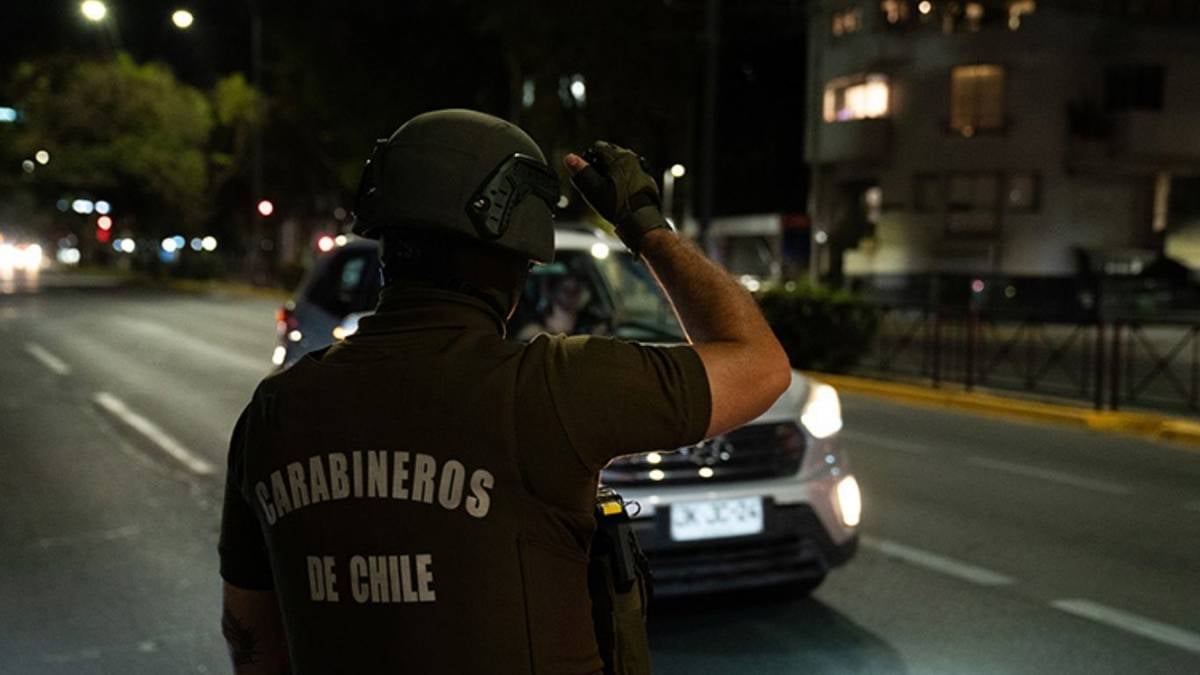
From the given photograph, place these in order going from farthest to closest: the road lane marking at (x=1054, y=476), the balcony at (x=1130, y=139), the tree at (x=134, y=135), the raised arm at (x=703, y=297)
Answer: the tree at (x=134, y=135) < the balcony at (x=1130, y=139) < the road lane marking at (x=1054, y=476) < the raised arm at (x=703, y=297)

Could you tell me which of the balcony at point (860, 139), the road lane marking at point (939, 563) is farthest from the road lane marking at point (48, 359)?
the balcony at point (860, 139)

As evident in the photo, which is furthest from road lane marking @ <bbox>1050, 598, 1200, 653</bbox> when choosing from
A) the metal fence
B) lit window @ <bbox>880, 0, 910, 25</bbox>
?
lit window @ <bbox>880, 0, 910, 25</bbox>

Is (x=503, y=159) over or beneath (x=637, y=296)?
over

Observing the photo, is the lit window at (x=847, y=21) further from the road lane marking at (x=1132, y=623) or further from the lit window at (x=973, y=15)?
the road lane marking at (x=1132, y=623)

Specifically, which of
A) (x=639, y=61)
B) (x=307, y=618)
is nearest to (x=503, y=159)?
(x=307, y=618)

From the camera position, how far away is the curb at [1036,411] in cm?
1175

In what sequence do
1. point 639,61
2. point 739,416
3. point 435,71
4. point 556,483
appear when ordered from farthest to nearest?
point 435,71, point 639,61, point 739,416, point 556,483

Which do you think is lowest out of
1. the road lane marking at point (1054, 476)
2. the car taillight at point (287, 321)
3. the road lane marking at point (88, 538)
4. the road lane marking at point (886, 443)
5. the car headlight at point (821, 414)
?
the road lane marking at point (886, 443)

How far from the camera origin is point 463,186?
1737 millimetres

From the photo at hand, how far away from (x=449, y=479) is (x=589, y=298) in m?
5.62

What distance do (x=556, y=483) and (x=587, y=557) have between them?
0.16 metres

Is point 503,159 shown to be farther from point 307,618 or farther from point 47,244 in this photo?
point 47,244

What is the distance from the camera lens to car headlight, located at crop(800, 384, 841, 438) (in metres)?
5.42

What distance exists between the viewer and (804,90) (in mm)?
46625
